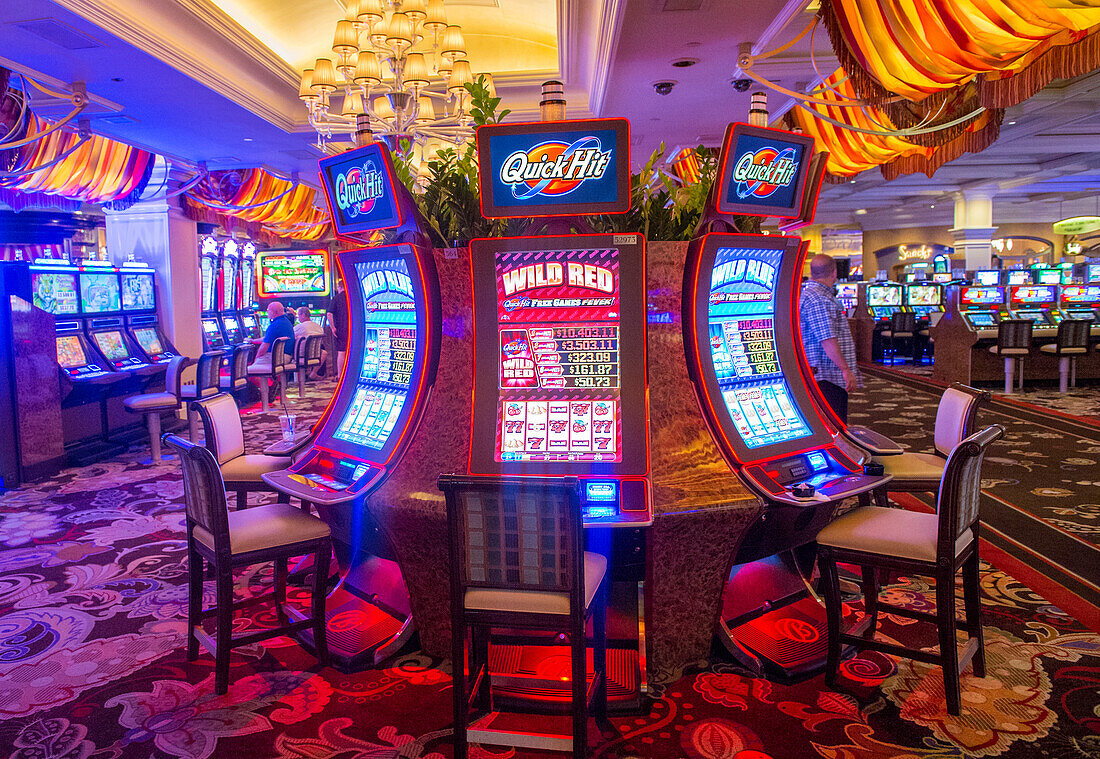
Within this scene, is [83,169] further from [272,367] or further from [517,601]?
[517,601]

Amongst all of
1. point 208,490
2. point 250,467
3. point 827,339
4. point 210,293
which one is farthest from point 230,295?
point 208,490

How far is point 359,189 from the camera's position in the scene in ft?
8.94

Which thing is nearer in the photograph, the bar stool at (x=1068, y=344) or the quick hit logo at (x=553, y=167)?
the quick hit logo at (x=553, y=167)

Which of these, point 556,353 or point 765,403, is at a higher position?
point 556,353

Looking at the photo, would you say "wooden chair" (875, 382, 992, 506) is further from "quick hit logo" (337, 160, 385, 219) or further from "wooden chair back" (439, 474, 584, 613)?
"quick hit logo" (337, 160, 385, 219)

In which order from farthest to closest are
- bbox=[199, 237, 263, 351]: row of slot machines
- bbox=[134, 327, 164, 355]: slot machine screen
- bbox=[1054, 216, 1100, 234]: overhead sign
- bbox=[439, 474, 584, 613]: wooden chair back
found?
bbox=[1054, 216, 1100, 234]: overhead sign
bbox=[199, 237, 263, 351]: row of slot machines
bbox=[134, 327, 164, 355]: slot machine screen
bbox=[439, 474, 584, 613]: wooden chair back

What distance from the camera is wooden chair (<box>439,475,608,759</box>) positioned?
1.90 metres

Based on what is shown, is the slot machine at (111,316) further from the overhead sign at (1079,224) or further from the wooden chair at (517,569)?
the overhead sign at (1079,224)

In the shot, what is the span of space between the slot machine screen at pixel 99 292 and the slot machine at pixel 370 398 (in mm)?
4915

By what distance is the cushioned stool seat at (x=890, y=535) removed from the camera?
91.4 inches

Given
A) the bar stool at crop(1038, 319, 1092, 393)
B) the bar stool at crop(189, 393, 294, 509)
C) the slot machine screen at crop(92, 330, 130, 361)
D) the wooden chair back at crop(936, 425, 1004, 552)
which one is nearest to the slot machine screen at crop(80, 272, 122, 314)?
the slot machine screen at crop(92, 330, 130, 361)

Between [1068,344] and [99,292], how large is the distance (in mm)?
10509

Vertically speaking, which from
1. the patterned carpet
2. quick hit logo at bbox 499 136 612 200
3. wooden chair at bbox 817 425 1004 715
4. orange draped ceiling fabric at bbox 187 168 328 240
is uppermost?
orange draped ceiling fabric at bbox 187 168 328 240

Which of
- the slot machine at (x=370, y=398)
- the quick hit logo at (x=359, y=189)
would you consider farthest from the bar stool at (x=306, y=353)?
the quick hit logo at (x=359, y=189)
